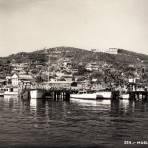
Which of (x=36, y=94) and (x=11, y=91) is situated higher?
(x=11, y=91)

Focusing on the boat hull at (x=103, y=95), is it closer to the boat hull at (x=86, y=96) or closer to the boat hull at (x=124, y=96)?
the boat hull at (x=86, y=96)

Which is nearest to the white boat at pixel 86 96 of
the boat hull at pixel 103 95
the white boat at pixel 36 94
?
the boat hull at pixel 103 95

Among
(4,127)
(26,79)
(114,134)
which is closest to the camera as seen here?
(114,134)

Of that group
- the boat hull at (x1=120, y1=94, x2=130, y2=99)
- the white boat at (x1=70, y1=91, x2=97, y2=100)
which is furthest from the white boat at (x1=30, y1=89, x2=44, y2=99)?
the boat hull at (x1=120, y1=94, x2=130, y2=99)

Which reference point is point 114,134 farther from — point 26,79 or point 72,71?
point 72,71

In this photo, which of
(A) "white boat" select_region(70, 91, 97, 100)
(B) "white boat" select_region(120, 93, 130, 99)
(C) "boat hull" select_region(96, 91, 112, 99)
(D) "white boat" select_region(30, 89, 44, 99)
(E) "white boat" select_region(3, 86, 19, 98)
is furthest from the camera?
(E) "white boat" select_region(3, 86, 19, 98)

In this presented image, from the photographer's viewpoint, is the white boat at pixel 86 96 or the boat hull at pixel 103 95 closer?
the white boat at pixel 86 96

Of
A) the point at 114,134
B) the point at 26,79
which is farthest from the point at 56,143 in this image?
the point at 26,79

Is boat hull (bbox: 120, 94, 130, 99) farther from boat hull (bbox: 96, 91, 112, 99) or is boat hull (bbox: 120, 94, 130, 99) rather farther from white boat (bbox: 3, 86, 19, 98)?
white boat (bbox: 3, 86, 19, 98)

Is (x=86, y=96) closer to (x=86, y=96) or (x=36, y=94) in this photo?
(x=86, y=96)

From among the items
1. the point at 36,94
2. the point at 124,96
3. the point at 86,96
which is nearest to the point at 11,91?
the point at 36,94

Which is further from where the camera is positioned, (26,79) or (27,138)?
(26,79)
